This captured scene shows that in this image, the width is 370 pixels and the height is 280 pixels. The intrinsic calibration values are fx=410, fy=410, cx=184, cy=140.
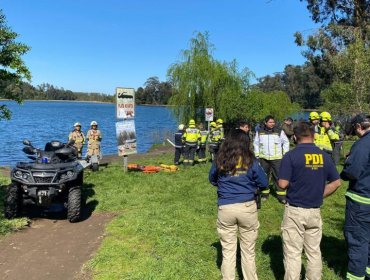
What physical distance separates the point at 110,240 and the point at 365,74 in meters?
11.6

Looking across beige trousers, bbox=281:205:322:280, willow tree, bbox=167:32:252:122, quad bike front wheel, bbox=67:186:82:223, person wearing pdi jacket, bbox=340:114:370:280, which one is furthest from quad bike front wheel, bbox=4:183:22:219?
willow tree, bbox=167:32:252:122

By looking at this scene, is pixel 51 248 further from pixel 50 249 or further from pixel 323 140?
pixel 323 140

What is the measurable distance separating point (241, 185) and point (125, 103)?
A: 9.34 metres

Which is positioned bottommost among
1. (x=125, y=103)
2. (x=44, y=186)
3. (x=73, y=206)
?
(x=73, y=206)

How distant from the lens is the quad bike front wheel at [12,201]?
780 cm

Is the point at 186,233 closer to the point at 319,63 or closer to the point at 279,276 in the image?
the point at 279,276

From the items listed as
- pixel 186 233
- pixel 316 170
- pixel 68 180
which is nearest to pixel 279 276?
pixel 316 170

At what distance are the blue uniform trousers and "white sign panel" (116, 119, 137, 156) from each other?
9.71 metres

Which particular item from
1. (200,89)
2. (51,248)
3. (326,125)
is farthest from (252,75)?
(51,248)

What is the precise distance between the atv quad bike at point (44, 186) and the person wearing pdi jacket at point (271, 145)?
389cm

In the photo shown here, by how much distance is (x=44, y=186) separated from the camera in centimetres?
770

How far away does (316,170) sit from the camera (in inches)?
175

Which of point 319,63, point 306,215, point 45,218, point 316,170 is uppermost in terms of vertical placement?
point 319,63

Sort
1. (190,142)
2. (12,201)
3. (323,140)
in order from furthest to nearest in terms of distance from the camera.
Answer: (190,142), (323,140), (12,201)
